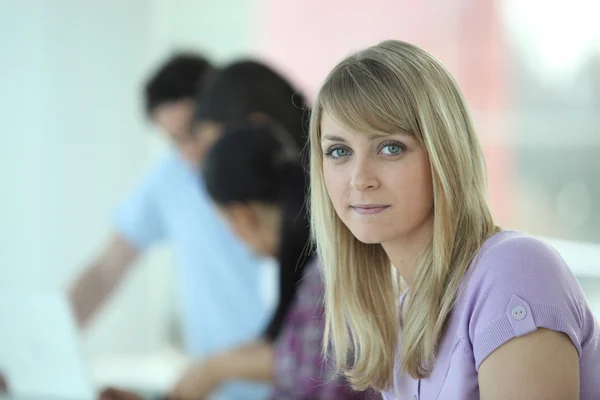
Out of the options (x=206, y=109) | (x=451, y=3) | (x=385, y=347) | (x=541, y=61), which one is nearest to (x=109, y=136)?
(x=451, y=3)

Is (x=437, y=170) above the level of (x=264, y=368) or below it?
above

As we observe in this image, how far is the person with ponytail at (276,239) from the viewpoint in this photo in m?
1.67

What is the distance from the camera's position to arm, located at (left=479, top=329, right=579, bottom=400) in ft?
3.16

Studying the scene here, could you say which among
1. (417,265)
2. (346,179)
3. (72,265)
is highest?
(346,179)

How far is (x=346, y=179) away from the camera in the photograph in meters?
1.11

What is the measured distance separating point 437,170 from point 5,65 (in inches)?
139

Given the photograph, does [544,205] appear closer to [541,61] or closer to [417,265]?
[541,61]

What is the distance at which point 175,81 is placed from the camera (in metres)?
2.50

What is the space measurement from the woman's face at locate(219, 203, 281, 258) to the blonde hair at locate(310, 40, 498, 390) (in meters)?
0.65

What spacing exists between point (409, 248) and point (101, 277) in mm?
1734

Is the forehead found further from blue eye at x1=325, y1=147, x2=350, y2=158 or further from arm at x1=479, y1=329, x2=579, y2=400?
arm at x1=479, y1=329, x2=579, y2=400

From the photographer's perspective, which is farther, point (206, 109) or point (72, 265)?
point (72, 265)

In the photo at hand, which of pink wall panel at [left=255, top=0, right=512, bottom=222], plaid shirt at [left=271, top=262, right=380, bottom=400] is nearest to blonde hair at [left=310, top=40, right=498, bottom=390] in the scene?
plaid shirt at [left=271, top=262, right=380, bottom=400]

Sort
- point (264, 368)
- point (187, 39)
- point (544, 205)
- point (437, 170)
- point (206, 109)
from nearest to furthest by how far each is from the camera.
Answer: point (437, 170)
point (264, 368)
point (206, 109)
point (544, 205)
point (187, 39)
